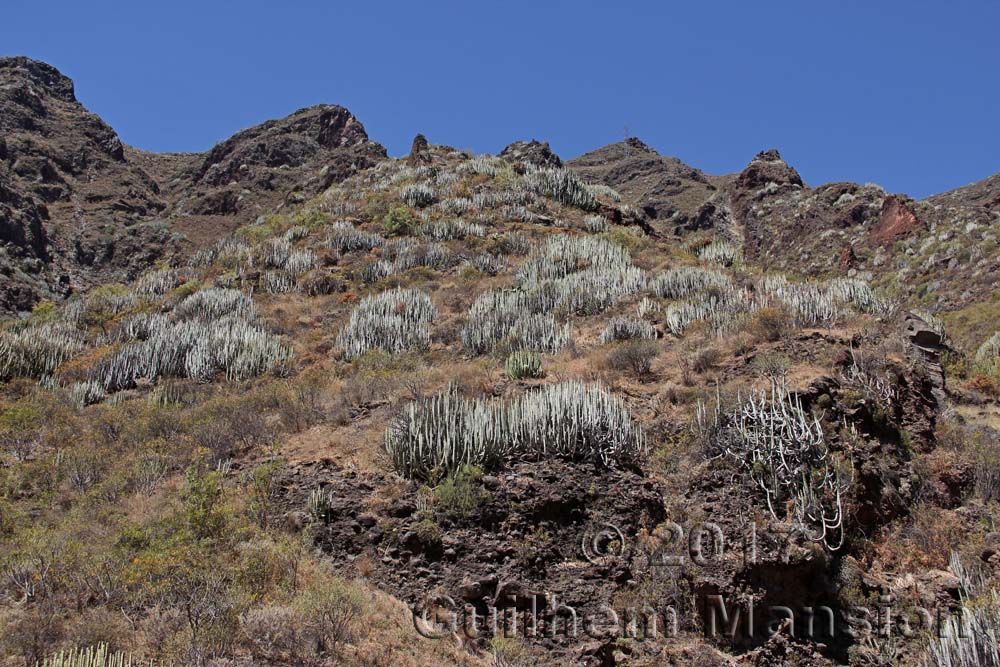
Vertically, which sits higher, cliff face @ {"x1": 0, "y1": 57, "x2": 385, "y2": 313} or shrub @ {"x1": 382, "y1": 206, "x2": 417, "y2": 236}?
cliff face @ {"x1": 0, "y1": 57, "x2": 385, "y2": 313}

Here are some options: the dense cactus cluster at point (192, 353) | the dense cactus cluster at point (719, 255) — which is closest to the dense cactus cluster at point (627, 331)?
→ the dense cactus cluster at point (192, 353)

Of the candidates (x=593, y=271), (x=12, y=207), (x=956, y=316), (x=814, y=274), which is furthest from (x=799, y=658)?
(x=12, y=207)

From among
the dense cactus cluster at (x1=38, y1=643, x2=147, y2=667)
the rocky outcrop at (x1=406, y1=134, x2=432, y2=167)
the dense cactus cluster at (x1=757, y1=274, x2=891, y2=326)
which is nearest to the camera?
the dense cactus cluster at (x1=38, y1=643, x2=147, y2=667)

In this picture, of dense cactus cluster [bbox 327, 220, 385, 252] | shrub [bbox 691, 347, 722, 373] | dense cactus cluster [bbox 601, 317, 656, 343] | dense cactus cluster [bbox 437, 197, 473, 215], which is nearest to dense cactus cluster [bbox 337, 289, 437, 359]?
dense cactus cluster [bbox 601, 317, 656, 343]

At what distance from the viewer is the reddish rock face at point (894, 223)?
Result: 26844 millimetres

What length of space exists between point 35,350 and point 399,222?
1165 centimetres

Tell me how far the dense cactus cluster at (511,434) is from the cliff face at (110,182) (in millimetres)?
22204

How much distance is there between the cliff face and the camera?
104ft

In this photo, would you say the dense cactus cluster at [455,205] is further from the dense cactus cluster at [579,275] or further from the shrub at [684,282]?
the shrub at [684,282]

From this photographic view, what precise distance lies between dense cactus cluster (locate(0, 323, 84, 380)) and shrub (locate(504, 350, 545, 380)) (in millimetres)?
8847

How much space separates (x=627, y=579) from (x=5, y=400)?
1070 centimetres

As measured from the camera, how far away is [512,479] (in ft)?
24.2

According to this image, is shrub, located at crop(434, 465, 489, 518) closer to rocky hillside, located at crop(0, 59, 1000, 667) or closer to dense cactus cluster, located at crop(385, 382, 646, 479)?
rocky hillside, located at crop(0, 59, 1000, 667)

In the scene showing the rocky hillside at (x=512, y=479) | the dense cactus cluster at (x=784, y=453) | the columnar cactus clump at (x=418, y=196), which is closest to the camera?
the rocky hillside at (x=512, y=479)
